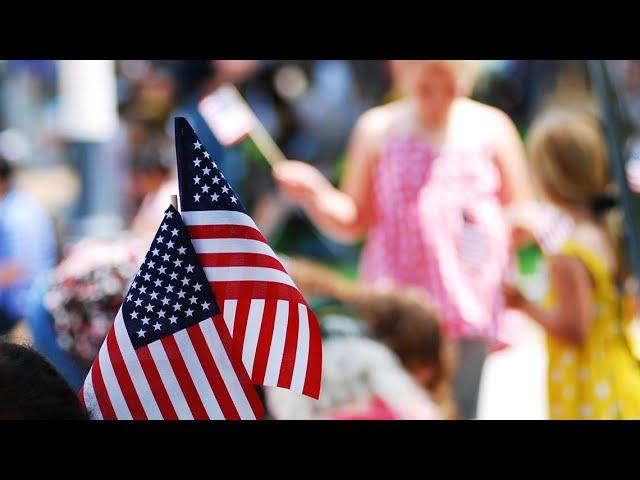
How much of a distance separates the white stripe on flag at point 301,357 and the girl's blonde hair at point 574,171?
2.13m

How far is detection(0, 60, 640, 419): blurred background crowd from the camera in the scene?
3.65 metres

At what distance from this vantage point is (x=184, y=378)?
7.74 ft

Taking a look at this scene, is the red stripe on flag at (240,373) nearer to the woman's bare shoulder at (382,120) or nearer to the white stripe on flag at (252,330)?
the white stripe on flag at (252,330)

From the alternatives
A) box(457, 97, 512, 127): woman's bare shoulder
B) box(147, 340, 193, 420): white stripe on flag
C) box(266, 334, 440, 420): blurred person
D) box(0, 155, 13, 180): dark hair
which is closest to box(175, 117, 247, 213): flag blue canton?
box(147, 340, 193, 420): white stripe on flag

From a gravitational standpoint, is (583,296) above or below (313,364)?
below

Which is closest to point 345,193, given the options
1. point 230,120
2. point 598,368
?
point 230,120

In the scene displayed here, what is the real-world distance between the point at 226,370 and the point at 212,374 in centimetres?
3

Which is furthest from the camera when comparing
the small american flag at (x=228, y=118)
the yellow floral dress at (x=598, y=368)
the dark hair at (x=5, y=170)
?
the dark hair at (x=5, y=170)

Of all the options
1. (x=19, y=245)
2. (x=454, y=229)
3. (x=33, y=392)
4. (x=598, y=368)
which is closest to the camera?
(x=33, y=392)

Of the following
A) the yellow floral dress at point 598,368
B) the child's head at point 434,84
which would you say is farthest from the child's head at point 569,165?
the child's head at point 434,84

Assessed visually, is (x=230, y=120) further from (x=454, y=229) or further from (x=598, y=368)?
(x=598, y=368)

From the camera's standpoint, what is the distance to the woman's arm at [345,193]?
5.04 meters

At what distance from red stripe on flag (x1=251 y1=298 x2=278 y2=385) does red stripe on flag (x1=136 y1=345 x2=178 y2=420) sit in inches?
8.1

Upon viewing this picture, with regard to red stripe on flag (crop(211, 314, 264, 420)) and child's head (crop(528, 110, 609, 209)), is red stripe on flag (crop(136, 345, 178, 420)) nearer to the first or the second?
red stripe on flag (crop(211, 314, 264, 420))
